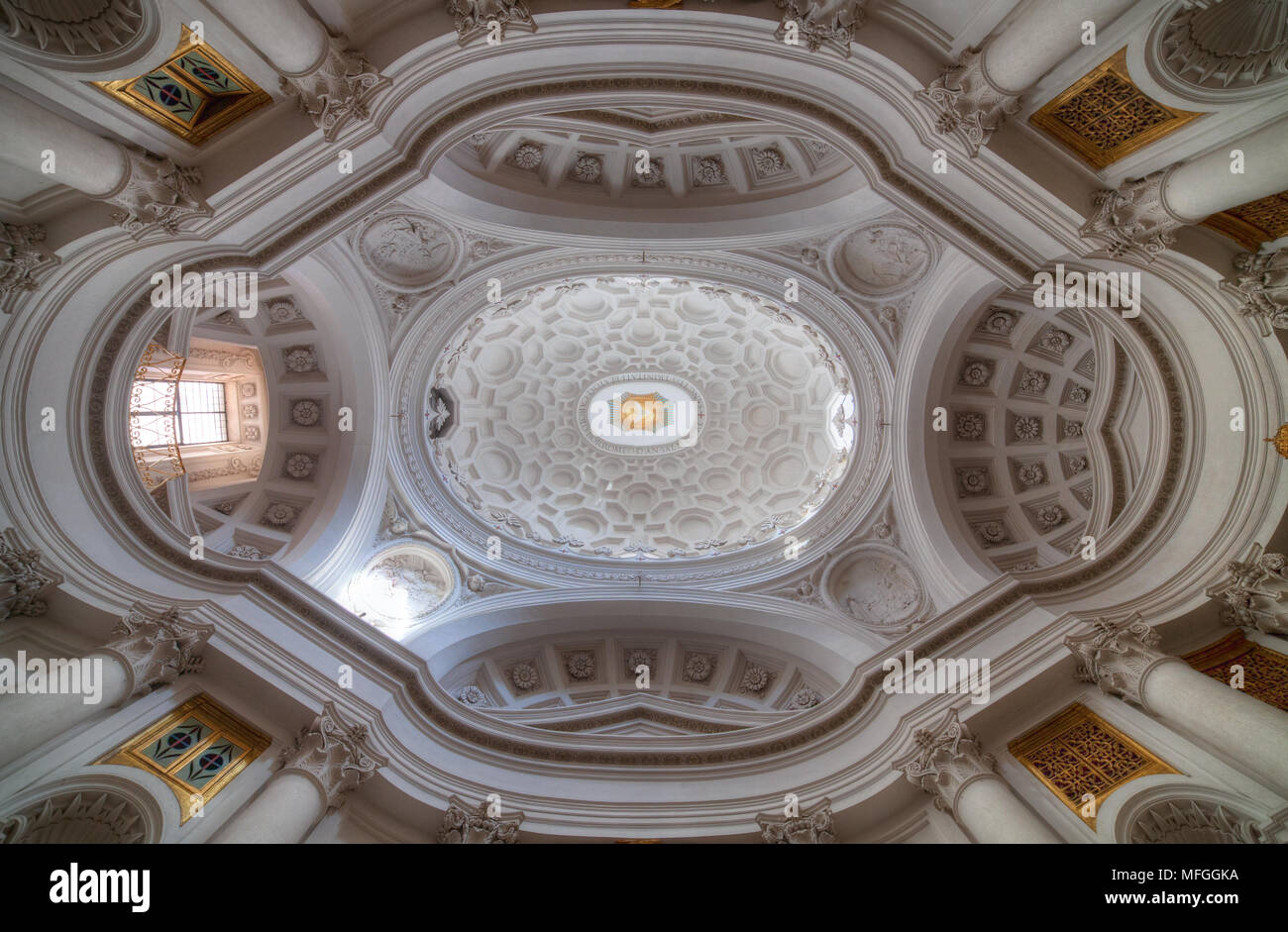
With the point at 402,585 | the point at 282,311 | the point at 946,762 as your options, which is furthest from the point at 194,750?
the point at 946,762

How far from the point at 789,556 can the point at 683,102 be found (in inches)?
523

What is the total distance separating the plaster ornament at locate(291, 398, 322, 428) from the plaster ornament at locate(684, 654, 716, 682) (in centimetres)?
1270

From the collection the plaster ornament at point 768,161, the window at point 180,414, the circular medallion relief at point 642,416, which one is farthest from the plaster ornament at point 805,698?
the window at point 180,414

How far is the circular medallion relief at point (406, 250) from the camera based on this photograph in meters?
17.9

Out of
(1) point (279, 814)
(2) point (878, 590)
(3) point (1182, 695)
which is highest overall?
(2) point (878, 590)

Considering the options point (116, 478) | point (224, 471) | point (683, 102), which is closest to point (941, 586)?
point (683, 102)

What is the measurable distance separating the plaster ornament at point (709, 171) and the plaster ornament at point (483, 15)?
8.10 metres

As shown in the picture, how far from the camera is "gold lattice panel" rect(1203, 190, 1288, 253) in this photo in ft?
33.4

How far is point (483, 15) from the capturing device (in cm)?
1045

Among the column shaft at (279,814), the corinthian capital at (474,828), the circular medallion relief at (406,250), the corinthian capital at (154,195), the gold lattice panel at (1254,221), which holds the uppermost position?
the circular medallion relief at (406,250)

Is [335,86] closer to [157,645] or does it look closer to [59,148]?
[59,148]

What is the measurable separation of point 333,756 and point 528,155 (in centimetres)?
1378

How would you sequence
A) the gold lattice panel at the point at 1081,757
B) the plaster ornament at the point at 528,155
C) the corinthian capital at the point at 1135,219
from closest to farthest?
the corinthian capital at the point at 1135,219
the gold lattice panel at the point at 1081,757
the plaster ornament at the point at 528,155

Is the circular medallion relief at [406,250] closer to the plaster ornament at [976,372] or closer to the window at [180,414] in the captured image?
the window at [180,414]
